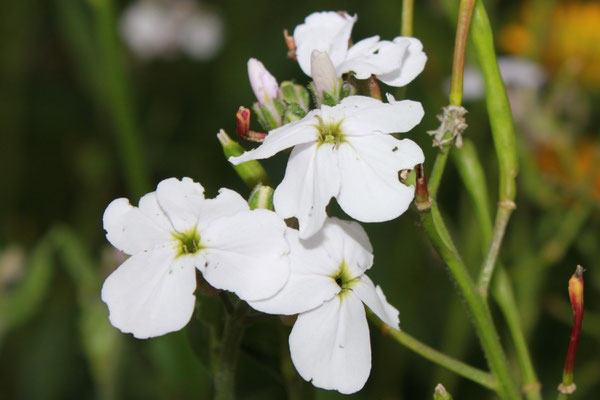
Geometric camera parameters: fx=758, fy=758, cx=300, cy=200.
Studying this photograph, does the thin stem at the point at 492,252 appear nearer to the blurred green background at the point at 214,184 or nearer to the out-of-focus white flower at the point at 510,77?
the blurred green background at the point at 214,184

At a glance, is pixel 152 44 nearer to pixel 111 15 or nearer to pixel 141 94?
pixel 141 94

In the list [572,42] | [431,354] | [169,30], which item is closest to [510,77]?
[572,42]

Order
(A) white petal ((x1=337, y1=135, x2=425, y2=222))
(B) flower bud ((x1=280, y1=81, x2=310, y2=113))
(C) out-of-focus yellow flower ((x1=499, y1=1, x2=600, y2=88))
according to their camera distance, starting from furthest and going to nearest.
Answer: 1. (C) out-of-focus yellow flower ((x1=499, y1=1, x2=600, y2=88))
2. (B) flower bud ((x1=280, y1=81, x2=310, y2=113))
3. (A) white petal ((x1=337, y1=135, x2=425, y2=222))

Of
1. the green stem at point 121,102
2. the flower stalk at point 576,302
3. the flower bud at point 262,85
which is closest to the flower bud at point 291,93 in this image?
the flower bud at point 262,85

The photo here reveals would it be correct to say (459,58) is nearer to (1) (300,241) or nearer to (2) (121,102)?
(1) (300,241)

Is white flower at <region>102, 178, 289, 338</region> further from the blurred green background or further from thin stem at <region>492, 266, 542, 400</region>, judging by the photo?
thin stem at <region>492, 266, 542, 400</region>

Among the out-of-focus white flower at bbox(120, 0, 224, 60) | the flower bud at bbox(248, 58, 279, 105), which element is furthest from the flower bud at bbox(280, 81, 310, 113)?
the out-of-focus white flower at bbox(120, 0, 224, 60)
